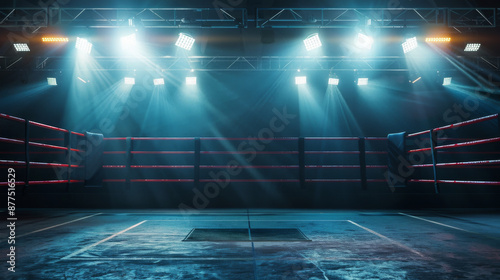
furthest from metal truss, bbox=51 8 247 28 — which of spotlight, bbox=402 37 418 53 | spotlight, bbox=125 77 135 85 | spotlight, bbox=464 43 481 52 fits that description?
spotlight, bbox=464 43 481 52

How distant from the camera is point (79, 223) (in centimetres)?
453

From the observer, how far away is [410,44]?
891 cm

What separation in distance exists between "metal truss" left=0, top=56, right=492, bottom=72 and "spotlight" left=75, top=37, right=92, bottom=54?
1.38 meters

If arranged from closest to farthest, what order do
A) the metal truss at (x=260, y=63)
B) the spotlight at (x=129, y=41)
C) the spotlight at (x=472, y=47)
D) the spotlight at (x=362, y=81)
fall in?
the spotlight at (x=129, y=41) < the spotlight at (x=472, y=47) < the metal truss at (x=260, y=63) < the spotlight at (x=362, y=81)

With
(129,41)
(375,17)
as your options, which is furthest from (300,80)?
(129,41)

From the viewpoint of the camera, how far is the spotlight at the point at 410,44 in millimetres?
8742

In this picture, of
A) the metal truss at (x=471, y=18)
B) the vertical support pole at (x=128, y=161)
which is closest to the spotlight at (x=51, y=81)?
the vertical support pole at (x=128, y=161)

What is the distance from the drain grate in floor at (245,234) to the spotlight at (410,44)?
6.81 meters

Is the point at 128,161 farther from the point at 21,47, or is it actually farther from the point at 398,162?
the point at 398,162

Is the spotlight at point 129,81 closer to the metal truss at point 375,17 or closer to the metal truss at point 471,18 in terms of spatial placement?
the metal truss at point 375,17

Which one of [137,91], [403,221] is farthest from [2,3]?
[403,221]

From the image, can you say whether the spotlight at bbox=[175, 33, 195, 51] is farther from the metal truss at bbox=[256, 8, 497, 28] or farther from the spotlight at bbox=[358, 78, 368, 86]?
the spotlight at bbox=[358, 78, 368, 86]

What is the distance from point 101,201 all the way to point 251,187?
3.04m

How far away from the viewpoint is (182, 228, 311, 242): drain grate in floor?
3434 millimetres
